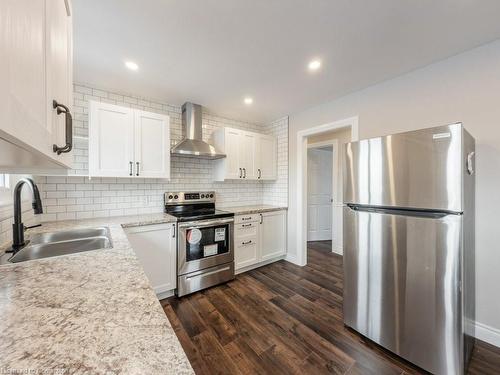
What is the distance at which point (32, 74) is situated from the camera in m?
0.49

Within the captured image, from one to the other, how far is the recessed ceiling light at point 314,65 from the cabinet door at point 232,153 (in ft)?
4.70

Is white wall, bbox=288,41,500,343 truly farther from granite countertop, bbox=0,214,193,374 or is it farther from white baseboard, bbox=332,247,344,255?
granite countertop, bbox=0,214,193,374

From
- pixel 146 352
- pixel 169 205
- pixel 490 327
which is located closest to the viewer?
pixel 146 352

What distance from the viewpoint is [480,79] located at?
1729 mm

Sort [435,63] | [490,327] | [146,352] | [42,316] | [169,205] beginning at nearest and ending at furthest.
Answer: [146,352] → [42,316] → [490,327] → [435,63] → [169,205]

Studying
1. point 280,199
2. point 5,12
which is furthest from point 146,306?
point 280,199

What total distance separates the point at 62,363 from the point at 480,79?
2.95m

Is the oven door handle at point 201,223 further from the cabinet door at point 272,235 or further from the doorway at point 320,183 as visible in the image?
the doorway at point 320,183

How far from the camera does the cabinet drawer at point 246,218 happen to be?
2888 mm

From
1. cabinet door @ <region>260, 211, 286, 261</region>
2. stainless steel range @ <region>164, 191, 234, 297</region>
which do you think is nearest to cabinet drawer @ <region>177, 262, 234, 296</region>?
stainless steel range @ <region>164, 191, 234, 297</region>

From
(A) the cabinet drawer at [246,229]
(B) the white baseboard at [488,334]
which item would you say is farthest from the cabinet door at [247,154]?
(B) the white baseboard at [488,334]

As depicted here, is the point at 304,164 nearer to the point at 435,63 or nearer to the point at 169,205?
the point at 435,63

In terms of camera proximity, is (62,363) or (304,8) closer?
(62,363)

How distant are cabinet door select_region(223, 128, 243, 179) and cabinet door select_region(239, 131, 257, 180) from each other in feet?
0.14
